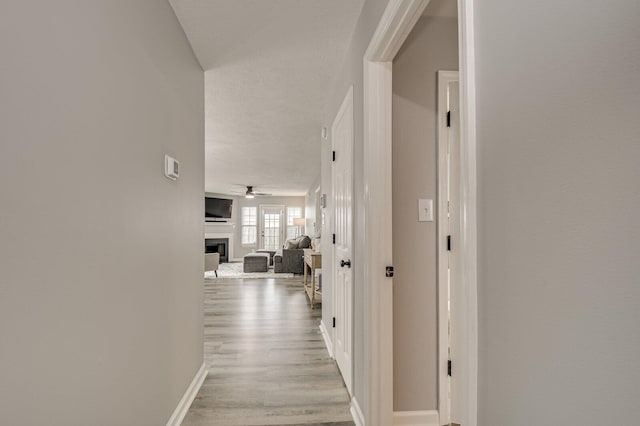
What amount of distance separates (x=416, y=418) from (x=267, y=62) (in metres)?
2.70

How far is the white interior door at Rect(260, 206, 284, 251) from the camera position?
12219 mm

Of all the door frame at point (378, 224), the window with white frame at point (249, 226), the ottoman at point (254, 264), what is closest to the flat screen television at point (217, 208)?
the window with white frame at point (249, 226)

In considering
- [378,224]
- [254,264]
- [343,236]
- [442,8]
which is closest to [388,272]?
[378,224]

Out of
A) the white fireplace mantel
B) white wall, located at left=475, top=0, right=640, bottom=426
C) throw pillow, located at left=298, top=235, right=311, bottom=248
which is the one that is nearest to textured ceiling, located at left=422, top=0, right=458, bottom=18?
white wall, located at left=475, top=0, right=640, bottom=426

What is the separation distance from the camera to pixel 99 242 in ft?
3.86

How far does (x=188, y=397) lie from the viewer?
2225 millimetres

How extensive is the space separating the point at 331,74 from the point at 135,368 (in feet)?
8.24

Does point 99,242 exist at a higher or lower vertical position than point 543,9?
lower

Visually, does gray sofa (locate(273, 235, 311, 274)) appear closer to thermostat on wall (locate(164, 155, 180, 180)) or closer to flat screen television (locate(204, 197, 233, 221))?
flat screen television (locate(204, 197, 233, 221))

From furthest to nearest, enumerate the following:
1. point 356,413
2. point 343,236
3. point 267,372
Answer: point 267,372 → point 343,236 → point 356,413

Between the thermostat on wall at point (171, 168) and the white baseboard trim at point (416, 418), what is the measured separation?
1.93m

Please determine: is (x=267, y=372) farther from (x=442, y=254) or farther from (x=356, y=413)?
(x=442, y=254)

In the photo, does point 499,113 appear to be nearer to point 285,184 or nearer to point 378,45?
point 378,45

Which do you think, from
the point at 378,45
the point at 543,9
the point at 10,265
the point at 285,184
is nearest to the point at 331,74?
the point at 378,45
